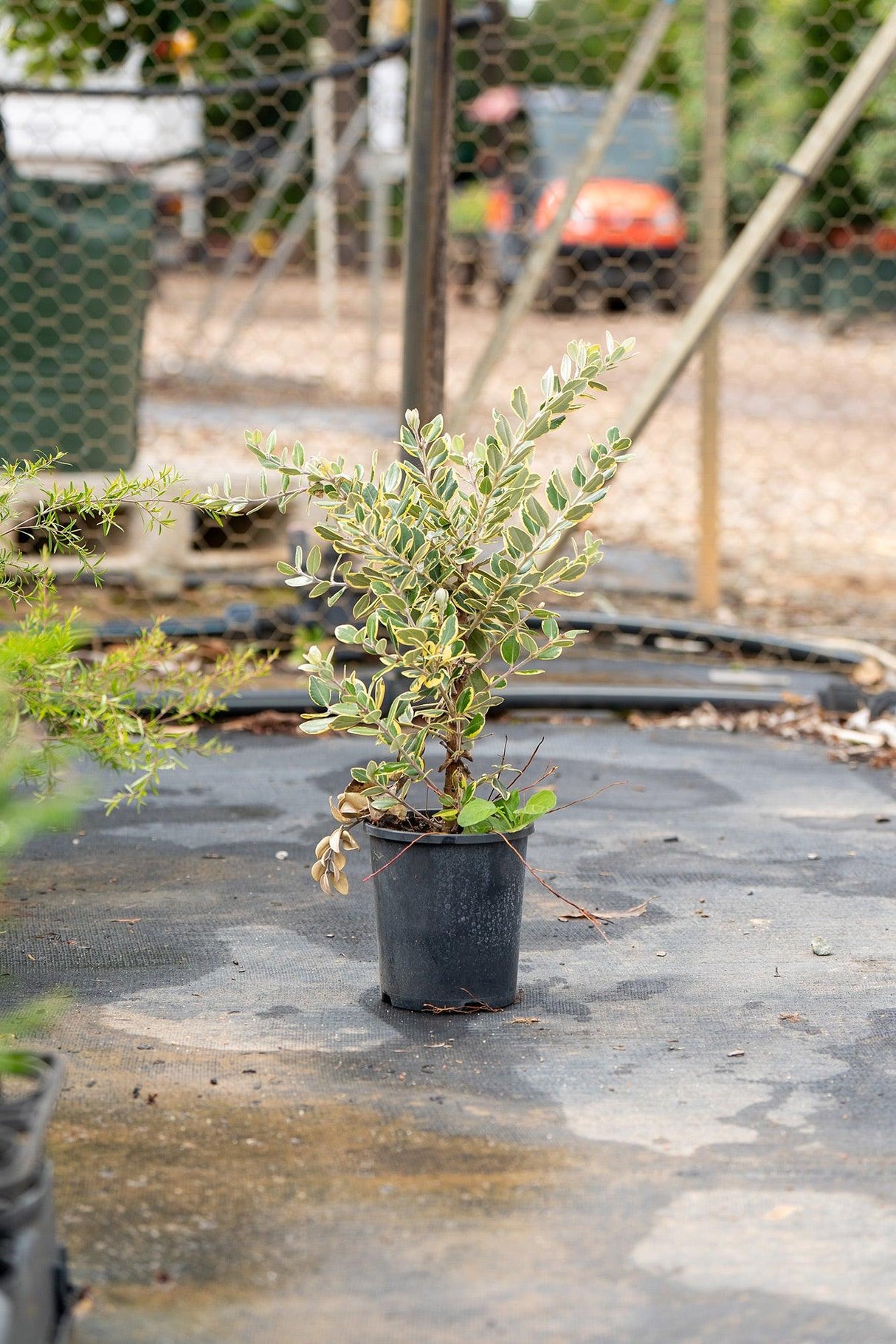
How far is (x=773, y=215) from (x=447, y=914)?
254cm

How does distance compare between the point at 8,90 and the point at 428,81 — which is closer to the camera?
the point at 428,81

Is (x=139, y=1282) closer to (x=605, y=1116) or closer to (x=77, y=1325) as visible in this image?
(x=77, y=1325)

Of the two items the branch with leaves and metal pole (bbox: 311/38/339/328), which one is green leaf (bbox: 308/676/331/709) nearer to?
the branch with leaves

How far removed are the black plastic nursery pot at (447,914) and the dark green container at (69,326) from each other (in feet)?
10.3

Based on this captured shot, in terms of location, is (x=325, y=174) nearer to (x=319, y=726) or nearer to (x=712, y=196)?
(x=712, y=196)

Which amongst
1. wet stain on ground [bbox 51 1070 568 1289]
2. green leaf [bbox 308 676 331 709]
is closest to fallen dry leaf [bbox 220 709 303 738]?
green leaf [bbox 308 676 331 709]

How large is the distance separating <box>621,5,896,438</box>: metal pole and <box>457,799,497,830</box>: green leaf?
6.19ft

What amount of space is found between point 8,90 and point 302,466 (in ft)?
10.6

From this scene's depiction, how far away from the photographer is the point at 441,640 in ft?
6.88

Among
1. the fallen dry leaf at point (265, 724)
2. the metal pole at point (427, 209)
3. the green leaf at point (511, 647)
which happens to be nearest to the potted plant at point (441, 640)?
the green leaf at point (511, 647)

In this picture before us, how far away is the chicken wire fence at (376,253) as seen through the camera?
5.06 metres

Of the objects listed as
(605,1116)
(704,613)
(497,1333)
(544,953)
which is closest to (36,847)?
(544,953)

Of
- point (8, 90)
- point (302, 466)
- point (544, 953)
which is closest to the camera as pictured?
point (302, 466)

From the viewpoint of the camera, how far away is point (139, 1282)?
1524 mm
